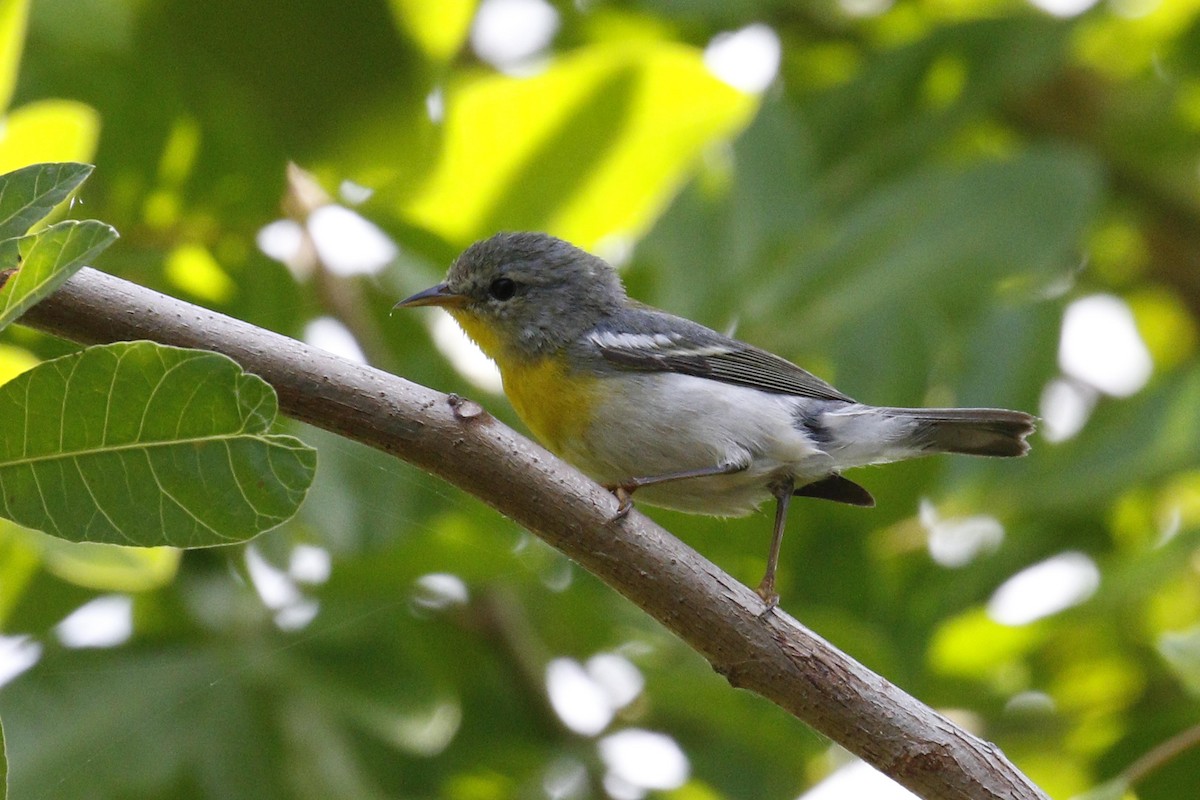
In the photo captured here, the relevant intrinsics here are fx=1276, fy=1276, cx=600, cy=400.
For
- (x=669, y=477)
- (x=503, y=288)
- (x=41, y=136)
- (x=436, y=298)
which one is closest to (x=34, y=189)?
(x=41, y=136)

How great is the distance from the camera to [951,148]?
499cm

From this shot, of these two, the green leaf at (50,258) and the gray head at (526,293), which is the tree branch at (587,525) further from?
the gray head at (526,293)

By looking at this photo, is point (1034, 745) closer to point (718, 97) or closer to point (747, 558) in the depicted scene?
point (747, 558)

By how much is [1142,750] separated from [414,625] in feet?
6.48

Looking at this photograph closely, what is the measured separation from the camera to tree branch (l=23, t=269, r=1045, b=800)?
1803 mm

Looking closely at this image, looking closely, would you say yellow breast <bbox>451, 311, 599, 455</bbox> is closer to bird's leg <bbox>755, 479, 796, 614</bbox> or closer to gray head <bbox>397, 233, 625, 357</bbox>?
gray head <bbox>397, 233, 625, 357</bbox>

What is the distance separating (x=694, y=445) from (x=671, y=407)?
0.41ft

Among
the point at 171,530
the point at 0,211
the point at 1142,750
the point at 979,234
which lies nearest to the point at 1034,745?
the point at 1142,750

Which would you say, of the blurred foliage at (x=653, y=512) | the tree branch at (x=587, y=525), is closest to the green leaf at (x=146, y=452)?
the tree branch at (x=587, y=525)

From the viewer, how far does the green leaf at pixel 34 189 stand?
4.68 ft

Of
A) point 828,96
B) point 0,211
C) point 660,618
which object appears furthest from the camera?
point 828,96

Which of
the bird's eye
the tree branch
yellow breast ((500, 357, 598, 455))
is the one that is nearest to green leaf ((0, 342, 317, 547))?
the tree branch

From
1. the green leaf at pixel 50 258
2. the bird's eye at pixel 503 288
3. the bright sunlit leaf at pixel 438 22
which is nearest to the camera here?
the green leaf at pixel 50 258

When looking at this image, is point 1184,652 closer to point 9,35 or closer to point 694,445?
point 694,445
